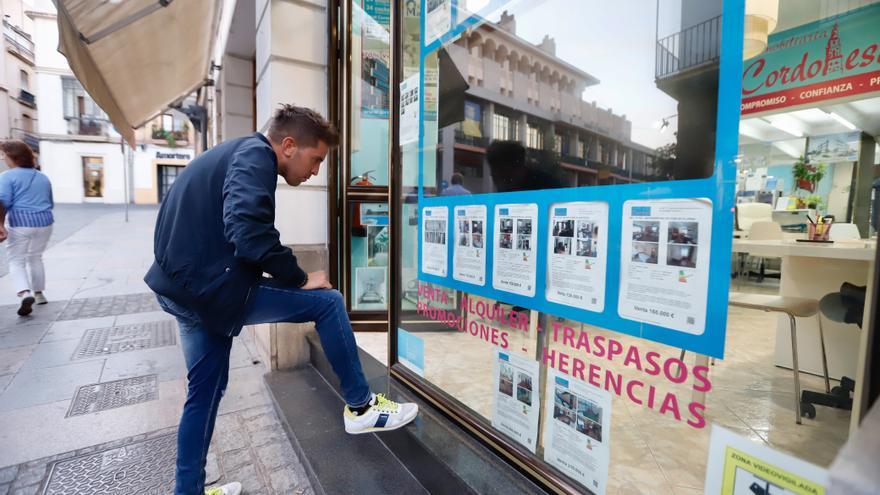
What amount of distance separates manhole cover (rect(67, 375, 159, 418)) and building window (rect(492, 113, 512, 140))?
300cm

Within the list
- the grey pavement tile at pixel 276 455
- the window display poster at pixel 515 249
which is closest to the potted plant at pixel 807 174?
the window display poster at pixel 515 249

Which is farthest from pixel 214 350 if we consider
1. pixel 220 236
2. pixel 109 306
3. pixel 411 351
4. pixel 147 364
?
pixel 109 306

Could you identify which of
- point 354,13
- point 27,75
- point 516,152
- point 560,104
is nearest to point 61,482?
point 516,152

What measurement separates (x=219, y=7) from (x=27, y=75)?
105 ft

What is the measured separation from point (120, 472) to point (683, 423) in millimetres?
2672

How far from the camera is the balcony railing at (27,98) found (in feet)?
82.1

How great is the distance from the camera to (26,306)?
486 cm

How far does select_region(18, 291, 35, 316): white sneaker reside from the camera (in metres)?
4.85

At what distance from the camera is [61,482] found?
6.82 ft

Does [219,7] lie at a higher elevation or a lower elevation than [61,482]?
higher

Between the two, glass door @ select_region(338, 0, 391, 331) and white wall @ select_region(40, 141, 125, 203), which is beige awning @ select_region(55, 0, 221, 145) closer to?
glass door @ select_region(338, 0, 391, 331)

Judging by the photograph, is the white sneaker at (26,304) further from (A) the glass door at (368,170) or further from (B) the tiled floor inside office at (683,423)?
(B) the tiled floor inside office at (683,423)

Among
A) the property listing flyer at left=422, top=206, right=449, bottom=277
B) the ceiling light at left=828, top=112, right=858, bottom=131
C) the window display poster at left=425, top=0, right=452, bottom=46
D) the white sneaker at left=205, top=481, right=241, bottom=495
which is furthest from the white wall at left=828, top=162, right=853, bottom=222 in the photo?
the white sneaker at left=205, top=481, right=241, bottom=495

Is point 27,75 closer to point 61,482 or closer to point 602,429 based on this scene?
point 61,482
